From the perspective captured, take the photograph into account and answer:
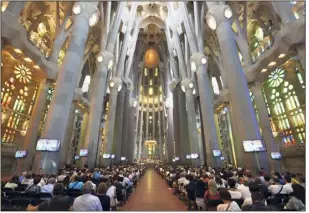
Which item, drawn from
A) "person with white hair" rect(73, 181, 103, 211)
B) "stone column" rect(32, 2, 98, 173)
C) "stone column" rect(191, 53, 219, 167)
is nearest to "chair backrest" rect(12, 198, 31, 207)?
"person with white hair" rect(73, 181, 103, 211)

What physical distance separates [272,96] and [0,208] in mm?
26243

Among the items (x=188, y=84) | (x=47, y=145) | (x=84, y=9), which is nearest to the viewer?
(x=47, y=145)

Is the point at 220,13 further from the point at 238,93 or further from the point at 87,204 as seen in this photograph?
the point at 87,204

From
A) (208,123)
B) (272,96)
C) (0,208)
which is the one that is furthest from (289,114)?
(0,208)

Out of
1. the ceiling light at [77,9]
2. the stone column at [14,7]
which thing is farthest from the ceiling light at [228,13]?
the stone column at [14,7]

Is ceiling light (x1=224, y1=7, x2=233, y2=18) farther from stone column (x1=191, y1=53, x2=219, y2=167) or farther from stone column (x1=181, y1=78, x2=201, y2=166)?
stone column (x1=181, y1=78, x2=201, y2=166)

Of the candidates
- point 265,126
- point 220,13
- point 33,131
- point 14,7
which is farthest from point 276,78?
point 33,131

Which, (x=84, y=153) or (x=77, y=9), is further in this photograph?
(x=84, y=153)

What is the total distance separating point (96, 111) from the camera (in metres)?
18.3

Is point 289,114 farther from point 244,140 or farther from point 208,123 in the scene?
point 244,140

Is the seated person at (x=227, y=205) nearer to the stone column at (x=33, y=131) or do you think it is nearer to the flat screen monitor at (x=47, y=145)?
the flat screen monitor at (x=47, y=145)

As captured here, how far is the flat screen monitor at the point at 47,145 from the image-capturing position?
30.9 ft

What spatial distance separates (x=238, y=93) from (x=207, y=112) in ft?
21.5

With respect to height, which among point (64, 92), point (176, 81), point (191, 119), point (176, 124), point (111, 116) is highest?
point (176, 81)
